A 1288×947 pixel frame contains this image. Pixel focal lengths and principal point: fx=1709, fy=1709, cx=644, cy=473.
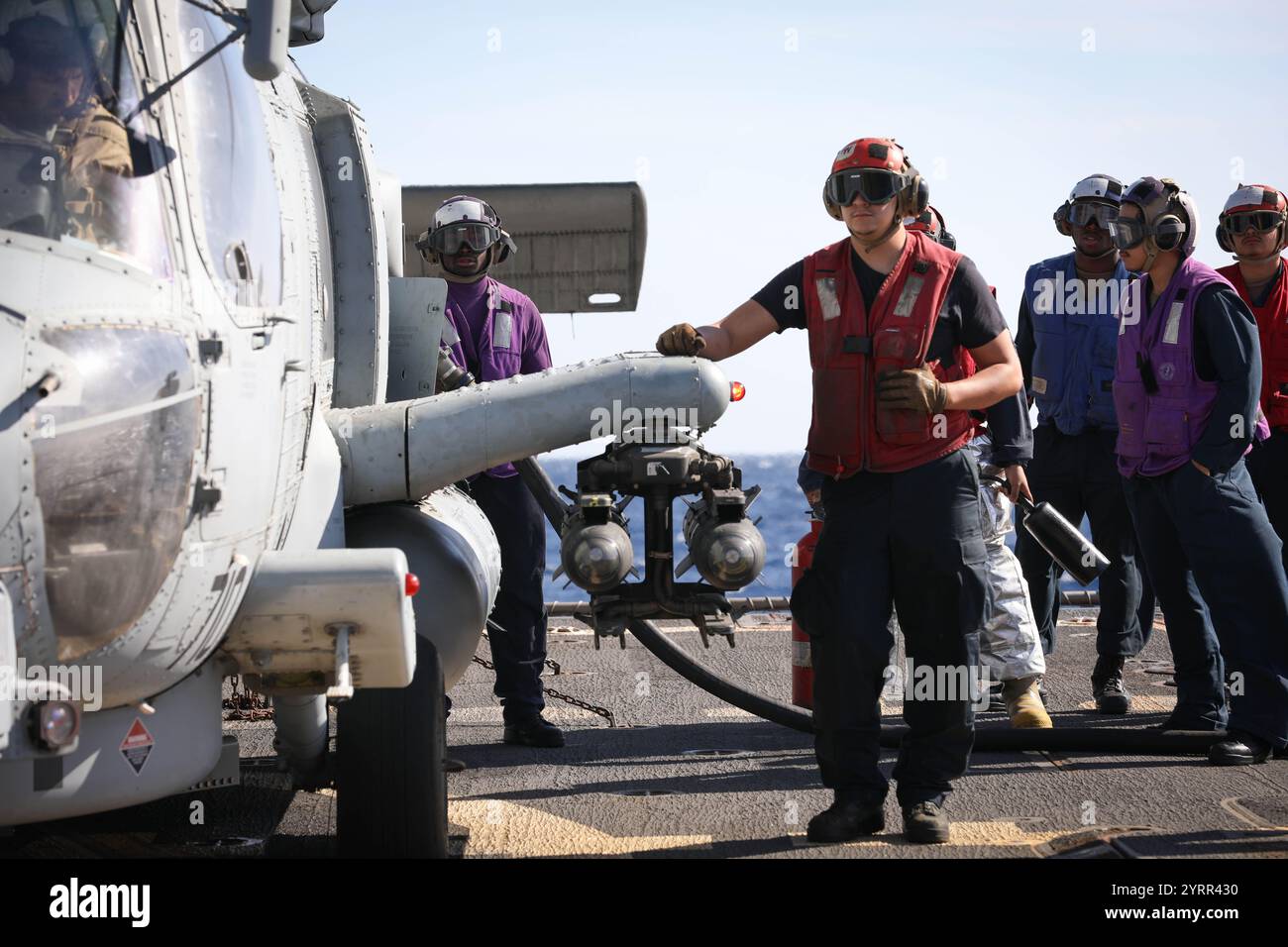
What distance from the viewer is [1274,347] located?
7910 millimetres

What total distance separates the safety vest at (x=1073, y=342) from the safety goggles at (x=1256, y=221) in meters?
0.58

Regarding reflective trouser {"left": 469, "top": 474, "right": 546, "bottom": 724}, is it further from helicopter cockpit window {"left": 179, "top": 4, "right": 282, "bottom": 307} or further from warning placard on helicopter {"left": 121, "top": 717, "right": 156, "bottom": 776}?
warning placard on helicopter {"left": 121, "top": 717, "right": 156, "bottom": 776}

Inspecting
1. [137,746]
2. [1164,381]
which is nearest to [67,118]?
[137,746]

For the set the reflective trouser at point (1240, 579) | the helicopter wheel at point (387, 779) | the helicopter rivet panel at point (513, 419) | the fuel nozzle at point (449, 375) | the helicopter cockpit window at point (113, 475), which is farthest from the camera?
the fuel nozzle at point (449, 375)

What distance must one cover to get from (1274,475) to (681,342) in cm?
358

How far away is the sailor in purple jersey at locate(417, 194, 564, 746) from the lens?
7523mm

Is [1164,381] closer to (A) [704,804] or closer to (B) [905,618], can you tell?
(B) [905,618]

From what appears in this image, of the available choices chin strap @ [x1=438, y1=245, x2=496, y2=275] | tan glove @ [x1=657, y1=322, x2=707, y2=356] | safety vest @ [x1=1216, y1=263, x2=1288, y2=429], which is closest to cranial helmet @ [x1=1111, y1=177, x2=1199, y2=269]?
safety vest @ [x1=1216, y1=263, x2=1288, y2=429]

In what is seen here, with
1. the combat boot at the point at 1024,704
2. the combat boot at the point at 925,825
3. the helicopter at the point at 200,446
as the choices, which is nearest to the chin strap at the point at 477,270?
the helicopter at the point at 200,446

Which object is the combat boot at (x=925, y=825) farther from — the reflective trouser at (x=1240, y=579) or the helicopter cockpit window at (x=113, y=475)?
the helicopter cockpit window at (x=113, y=475)

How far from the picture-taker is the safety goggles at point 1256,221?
25.8 ft

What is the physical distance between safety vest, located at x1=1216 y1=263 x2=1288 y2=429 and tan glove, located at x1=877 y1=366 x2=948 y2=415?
119 inches
